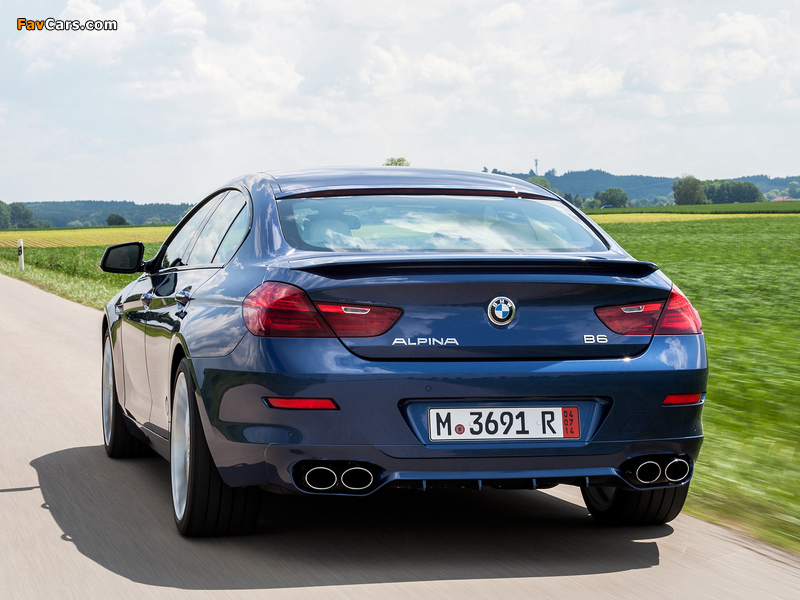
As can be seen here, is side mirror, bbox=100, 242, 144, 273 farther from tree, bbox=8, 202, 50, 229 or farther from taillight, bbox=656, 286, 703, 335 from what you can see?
tree, bbox=8, 202, 50, 229

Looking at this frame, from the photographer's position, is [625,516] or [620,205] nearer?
[625,516]

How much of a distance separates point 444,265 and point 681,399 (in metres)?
1.08

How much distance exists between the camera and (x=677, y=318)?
14.1 feet

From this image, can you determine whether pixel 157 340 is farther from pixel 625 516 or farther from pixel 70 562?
pixel 625 516

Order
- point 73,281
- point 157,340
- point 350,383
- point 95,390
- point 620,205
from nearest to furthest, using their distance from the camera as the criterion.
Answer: point 350,383
point 157,340
point 95,390
point 73,281
point 620,205

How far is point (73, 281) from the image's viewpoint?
31.2 metres

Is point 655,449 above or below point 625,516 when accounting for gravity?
Result: above

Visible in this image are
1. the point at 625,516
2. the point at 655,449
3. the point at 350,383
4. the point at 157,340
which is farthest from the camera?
the point at 157,340

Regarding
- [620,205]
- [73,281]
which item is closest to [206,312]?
[73,281]

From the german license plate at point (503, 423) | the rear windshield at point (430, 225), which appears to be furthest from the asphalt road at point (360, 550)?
the rear windshield at point (430, 225)

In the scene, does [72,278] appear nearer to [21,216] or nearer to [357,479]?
[357,479]

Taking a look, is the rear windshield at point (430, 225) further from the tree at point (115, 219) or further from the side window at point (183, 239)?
the tree at point (115, 219)

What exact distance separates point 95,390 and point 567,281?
247 inches

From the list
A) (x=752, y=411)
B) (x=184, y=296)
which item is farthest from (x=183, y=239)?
(x=752, y=411)
